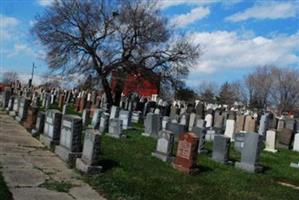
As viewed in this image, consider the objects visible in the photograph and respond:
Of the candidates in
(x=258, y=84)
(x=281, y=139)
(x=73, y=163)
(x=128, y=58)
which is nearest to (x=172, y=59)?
(x=128, y=58)

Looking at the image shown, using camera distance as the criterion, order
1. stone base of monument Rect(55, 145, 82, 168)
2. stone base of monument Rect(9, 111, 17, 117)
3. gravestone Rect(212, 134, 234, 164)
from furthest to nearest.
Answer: stone base of monument Rect(9, 111, 17, 117), gravestone Rect(212, 134, 234, 164), stone base of monument Rect(55, 145, 82, 168)

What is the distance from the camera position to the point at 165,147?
13.9m

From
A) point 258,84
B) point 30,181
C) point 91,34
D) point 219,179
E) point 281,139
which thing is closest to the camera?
point 30,181

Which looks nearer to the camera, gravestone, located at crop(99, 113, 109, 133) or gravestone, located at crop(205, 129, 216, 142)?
gravestone, located at crop(99, 113, 109, 133)

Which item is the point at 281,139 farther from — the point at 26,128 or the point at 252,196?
the point at 252,196

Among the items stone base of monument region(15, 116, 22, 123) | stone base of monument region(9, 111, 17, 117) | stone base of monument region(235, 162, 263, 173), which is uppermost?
stone base of monument region(9, 111, 17, 117)

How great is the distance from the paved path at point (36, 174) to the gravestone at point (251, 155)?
5000mm

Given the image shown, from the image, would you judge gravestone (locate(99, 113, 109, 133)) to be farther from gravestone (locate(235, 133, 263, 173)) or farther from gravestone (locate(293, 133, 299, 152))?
gravestone (locate(293, 133, 299, 152))

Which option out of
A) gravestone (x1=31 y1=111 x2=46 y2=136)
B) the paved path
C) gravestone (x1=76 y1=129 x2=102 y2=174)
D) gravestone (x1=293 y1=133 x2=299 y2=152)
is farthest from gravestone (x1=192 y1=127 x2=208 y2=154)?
gravestone (x1=293 y1=133 x2=299 y2=152)

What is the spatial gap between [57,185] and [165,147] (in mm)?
4729

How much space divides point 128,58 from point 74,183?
98.1 feet

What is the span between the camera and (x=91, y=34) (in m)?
39.5

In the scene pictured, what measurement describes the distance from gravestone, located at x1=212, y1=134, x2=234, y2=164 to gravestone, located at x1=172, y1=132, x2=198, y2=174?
2.57 metres

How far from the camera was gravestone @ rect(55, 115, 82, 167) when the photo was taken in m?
12.3
